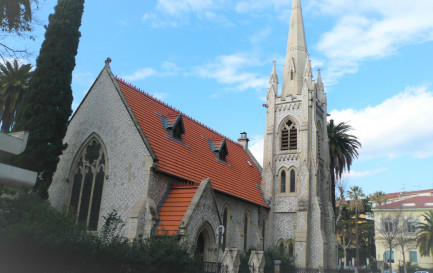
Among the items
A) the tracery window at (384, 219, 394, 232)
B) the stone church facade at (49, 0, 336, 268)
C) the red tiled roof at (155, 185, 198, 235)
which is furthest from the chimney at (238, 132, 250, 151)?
the tracery window at (384, 219, 394, 232)

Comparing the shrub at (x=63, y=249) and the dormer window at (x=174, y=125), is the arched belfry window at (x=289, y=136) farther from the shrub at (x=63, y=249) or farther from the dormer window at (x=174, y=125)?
the shrub at (x=63, y=249)

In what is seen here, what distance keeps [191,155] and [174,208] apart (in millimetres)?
5652

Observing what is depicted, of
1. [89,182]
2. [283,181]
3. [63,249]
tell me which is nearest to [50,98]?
[89,182]

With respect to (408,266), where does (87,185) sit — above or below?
above

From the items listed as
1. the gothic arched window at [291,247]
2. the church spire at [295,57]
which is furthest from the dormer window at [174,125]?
the church spire at [295,57]

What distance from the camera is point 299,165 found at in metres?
30.4

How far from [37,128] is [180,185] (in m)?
7.48

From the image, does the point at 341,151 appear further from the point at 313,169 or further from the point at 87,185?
the point at 87,185

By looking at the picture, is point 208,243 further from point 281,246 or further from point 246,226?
point 281,246

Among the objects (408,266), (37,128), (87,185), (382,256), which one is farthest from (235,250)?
(382,256)

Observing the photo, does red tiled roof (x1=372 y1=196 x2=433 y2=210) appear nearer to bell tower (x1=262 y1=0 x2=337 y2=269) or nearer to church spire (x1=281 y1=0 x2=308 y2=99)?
bell tower (x1=262 y1=0 x2=337 y2=269)

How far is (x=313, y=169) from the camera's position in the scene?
1172 inches

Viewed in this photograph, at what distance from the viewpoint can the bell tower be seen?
28.3 m

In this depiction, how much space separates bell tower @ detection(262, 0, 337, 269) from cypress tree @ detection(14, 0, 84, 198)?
17.5m
